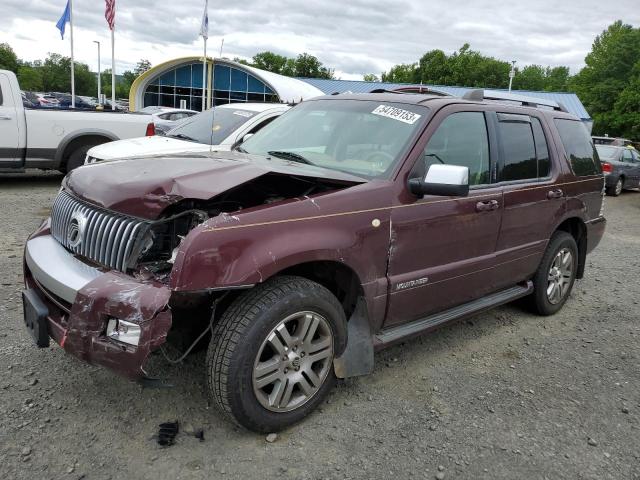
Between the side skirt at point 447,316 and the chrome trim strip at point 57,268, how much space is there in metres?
1.73

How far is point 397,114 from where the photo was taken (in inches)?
146

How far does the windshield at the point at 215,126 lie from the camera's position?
764 centimetres

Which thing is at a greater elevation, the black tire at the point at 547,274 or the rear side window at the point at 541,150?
the rear side window at the point at 541,150

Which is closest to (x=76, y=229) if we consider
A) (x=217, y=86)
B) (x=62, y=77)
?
(x=217, y=86)

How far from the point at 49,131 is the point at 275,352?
27.9 ft

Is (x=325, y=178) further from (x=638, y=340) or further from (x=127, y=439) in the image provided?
(x=638, y=340)

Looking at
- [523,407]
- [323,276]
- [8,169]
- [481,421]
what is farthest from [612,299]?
[8,169]

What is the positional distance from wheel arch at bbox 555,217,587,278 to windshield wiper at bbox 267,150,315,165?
9.30ft

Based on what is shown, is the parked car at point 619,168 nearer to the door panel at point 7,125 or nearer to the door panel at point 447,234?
the door panel at point 447,234

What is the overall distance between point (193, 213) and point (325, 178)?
781 millimetres

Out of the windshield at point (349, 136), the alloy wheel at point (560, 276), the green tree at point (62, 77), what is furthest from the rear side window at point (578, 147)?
the green tree at point (62, 77)

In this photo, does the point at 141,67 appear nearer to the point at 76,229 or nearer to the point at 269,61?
the point at 269,61

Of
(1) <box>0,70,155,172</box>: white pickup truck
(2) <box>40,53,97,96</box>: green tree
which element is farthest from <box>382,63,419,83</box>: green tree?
(1) <box>0,70,155,172</box>: white pickup truck

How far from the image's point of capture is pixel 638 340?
468cm
